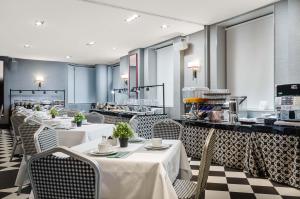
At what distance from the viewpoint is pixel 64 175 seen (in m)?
1.56

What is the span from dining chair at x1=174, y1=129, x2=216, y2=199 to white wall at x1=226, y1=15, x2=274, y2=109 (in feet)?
13.5

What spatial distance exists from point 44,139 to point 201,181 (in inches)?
66.3

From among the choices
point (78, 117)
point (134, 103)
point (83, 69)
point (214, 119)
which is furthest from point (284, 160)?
point (83, 69)

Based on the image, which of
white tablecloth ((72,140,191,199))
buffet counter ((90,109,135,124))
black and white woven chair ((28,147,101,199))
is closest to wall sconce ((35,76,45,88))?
buffet counter ((90,109,135,124))

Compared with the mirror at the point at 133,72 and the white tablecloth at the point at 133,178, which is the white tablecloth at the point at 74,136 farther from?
Result: the mirror at the point at 133,72

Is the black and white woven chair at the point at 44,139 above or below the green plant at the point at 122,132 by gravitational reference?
below

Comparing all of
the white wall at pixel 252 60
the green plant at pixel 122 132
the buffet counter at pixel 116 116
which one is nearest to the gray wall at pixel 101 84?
the buffet counter at pixel 116 116

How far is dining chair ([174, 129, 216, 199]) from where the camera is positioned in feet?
6.11

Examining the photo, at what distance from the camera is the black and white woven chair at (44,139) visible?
101 inches

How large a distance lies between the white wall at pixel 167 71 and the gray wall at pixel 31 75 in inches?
230

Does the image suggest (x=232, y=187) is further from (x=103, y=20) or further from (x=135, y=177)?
(x=103, y=20)

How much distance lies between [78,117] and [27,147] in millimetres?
945

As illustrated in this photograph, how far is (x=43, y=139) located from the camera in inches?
109

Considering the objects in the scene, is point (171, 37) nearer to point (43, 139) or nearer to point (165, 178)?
point (43, 139)
